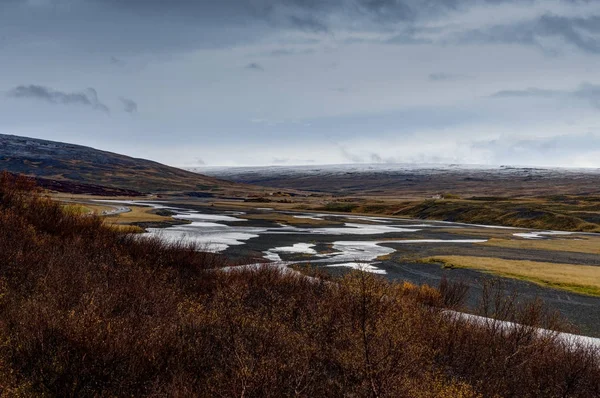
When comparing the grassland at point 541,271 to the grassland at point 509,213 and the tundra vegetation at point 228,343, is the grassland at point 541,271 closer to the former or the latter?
the tundra vegetation at point 228,343

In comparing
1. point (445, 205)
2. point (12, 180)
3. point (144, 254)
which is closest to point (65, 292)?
point (144, 254)

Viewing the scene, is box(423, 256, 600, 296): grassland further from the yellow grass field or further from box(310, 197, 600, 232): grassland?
box(310, 197, 600, 232): grassland

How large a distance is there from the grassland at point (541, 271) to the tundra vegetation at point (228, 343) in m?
15.2

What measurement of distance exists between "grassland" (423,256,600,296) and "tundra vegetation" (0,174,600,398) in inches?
600

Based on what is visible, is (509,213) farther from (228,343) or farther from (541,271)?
(228,343)

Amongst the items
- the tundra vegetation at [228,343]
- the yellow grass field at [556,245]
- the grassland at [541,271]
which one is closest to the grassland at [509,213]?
the yellow grass field at [556,245]

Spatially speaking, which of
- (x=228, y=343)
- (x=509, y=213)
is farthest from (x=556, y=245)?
(x=228, y=343)

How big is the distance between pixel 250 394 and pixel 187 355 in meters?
2.07

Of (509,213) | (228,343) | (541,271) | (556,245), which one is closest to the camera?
(228,343)

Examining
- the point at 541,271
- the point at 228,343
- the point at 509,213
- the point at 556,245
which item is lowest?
the point at 556,245

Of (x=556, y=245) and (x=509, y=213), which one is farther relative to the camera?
(x=509, y=213)

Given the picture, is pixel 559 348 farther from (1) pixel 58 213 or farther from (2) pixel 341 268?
(1) pixel 58 213

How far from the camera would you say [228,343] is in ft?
31.7

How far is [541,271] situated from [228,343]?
93.4ft
